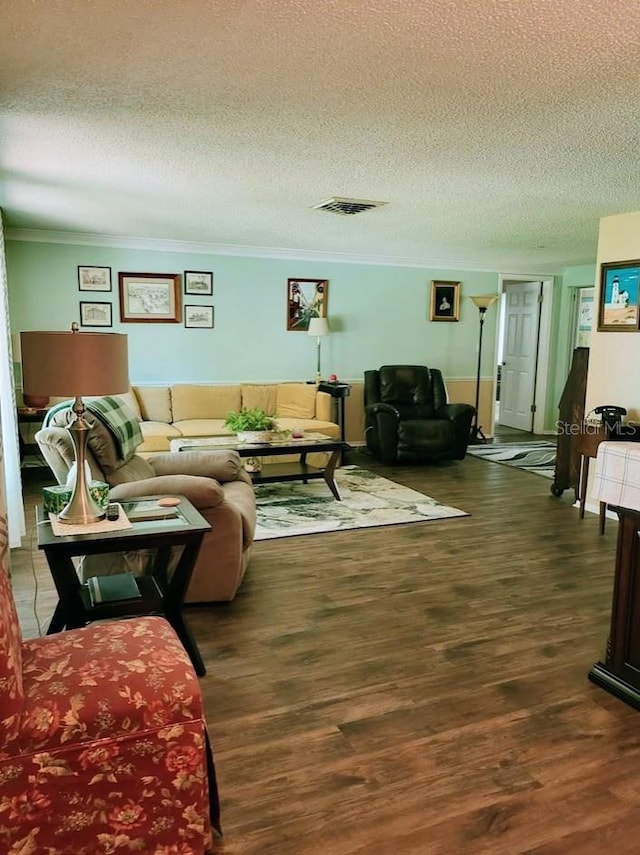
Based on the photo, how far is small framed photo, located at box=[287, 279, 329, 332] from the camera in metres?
7.12

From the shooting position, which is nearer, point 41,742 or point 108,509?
point 41,742

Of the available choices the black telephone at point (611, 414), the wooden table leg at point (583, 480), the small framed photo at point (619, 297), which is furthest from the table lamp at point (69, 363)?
the small framed photo at point (619, 297)

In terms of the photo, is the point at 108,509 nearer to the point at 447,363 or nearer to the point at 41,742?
the point at 41,742

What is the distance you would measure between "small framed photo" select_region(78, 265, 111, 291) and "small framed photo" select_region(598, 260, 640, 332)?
4.52m

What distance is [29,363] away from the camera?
2297mm

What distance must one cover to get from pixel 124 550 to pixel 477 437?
6.39m

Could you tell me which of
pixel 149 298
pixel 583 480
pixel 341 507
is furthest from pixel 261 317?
pixel 583 480

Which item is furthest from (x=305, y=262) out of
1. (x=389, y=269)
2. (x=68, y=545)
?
(x=68, y=545)

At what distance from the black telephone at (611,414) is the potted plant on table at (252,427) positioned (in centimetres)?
250

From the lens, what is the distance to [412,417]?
7.00m

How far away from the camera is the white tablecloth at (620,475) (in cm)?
226

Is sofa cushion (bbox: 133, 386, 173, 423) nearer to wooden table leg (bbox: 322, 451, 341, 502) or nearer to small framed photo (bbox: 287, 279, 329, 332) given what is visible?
small framed photo (bbox: 287, 279, 329, 332)

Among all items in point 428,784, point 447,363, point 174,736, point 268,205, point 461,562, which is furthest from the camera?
point 447,363

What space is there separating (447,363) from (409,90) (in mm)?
5855
